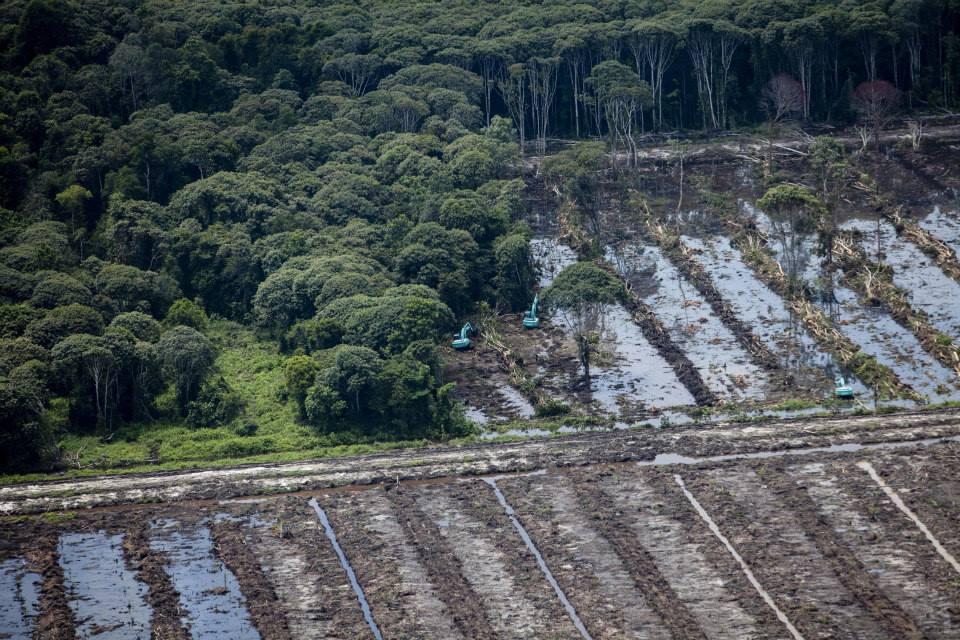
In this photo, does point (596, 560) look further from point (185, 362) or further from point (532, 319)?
point (532, 319)

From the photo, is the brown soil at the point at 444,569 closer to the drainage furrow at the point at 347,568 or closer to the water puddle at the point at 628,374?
the drainage furrow at the point at 347,568

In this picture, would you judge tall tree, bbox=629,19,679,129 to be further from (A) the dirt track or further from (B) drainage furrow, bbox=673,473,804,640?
(B) drainage furrow, bbox=673,473,804,640

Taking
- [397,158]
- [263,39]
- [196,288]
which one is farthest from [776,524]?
[263,39]

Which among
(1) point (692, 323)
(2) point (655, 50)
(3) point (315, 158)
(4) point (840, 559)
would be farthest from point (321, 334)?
(2) point (655, 50)

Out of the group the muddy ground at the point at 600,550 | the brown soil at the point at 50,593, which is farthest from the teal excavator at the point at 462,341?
the brown soil at the point at 50,593

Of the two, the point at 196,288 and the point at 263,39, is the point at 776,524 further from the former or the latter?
the point at 263,39

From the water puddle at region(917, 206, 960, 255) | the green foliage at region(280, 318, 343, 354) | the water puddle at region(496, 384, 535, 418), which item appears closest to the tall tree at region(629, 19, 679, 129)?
the water puddle at region(917, 206, 960, 255)
